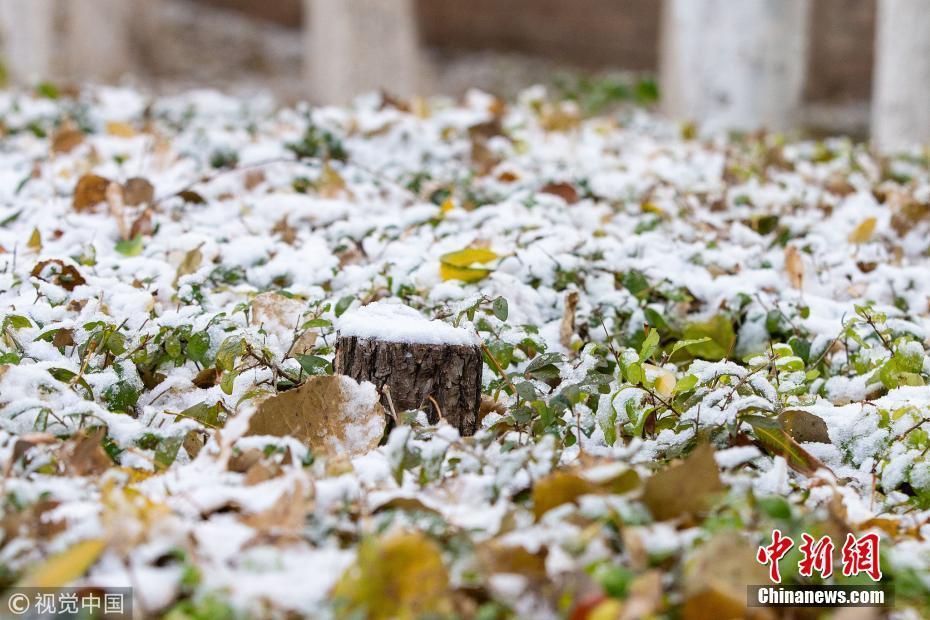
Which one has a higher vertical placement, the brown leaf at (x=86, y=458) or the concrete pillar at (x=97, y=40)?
the concrete pillar at (x=97, y=40)

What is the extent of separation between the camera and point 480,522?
125cm

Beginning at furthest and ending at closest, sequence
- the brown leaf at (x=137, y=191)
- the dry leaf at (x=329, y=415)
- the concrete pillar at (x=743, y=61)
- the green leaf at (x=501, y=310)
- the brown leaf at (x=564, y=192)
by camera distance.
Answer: the concrete pillar at (x=743, y=61) < the brown leaf at (x=564, y=192) < the brown leaf at (x=137, y=191) < the green leaf at (x=501, y=310) < the dry leaf at (x=329, y=415)

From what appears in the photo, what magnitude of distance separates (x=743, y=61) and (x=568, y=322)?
4.02 meters

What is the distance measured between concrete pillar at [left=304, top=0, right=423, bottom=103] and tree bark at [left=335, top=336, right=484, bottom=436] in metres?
6.51

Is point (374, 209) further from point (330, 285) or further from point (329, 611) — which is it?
point (329, 611)

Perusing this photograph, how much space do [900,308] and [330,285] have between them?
1503 millimetres

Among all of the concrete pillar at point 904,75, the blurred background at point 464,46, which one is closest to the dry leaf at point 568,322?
the concrete pillar at point 904,75

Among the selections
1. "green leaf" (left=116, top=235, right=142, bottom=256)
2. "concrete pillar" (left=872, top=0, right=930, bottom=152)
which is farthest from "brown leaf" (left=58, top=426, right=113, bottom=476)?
"concrete pillar" (left=872, top=0, right=930, bottom=152)

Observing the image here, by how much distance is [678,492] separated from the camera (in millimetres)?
1221

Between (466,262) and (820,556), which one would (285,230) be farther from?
(820,556)

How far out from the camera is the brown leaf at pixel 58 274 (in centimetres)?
204

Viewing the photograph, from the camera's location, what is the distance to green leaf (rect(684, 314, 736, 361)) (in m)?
2.14

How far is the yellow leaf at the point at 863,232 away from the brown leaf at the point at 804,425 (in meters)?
1.21

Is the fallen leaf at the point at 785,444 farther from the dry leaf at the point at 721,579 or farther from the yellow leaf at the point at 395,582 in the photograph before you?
the yellow leaf at the point at 395,582
